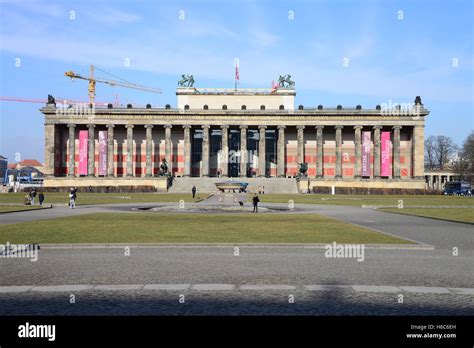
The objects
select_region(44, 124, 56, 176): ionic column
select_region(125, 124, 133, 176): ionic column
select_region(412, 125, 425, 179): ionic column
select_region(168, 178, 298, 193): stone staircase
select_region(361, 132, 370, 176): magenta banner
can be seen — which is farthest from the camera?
select_region(125, 124, 133, 176): ionic column

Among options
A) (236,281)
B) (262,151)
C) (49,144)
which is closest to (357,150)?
(262,151)

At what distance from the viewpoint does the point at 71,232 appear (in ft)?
81.5

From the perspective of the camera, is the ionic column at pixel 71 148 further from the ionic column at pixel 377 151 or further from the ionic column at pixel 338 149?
the ionic column at pixel 377 151

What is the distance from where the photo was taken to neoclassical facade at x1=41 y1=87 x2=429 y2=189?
11375 cm

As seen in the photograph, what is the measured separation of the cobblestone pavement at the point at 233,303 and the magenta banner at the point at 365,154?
10036cm

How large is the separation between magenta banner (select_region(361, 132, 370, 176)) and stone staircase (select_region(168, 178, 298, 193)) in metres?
18.2

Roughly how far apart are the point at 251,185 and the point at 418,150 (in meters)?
41.2

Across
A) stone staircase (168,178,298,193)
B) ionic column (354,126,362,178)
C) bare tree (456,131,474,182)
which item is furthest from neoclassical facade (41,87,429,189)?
bare tree (456,131,474,182)

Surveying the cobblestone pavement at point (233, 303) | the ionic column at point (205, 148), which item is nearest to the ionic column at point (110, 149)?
the ionic column at point (205, 148)

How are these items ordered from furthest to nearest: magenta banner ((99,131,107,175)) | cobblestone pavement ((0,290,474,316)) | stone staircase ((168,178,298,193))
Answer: magenta banner ((99,131,107,175)) → stone staircase ((168,178,298,193)) → cobblestone pavement ((0,290,474,316))

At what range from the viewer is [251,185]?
341 feet

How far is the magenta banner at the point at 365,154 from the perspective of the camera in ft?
356

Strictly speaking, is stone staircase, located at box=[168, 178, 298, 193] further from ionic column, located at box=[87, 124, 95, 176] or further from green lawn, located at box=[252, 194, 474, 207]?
green lawn, located at box=[252, 194, 474, 207]
